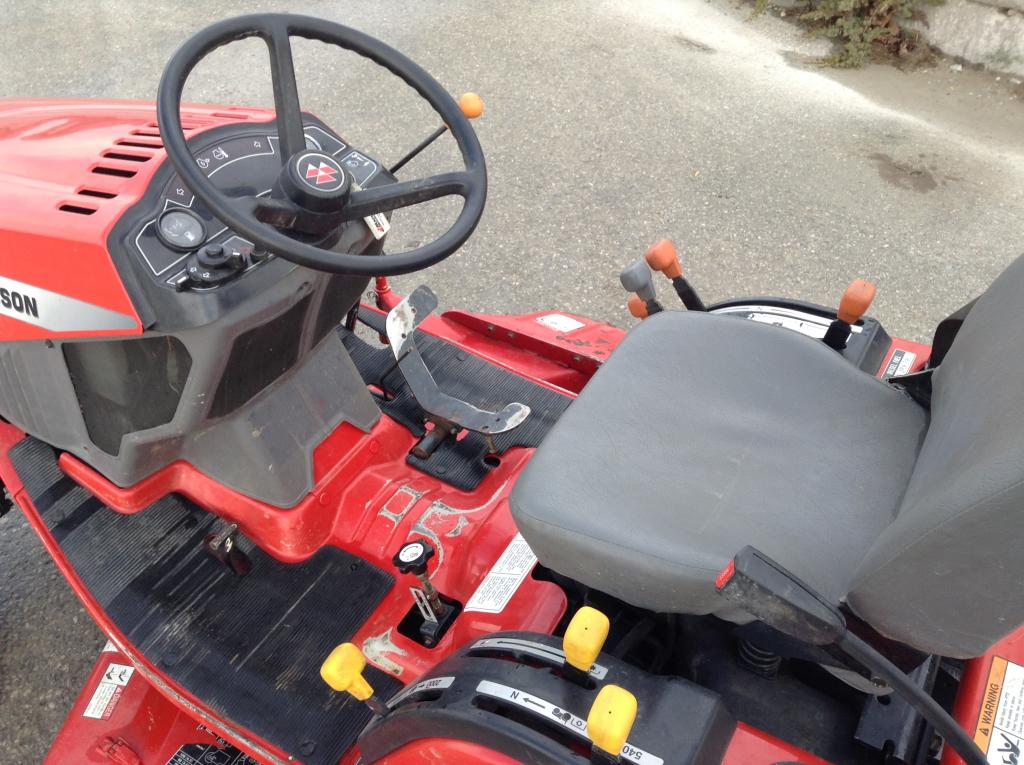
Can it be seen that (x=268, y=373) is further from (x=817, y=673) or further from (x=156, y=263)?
(x=817, y=673)

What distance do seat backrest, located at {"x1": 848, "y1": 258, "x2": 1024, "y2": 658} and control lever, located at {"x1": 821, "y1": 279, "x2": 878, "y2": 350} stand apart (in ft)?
1.59

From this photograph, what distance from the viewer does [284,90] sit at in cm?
144

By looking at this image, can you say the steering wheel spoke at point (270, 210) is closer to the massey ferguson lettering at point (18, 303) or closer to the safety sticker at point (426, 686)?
the massey ferguson lettering at point (18, 303)

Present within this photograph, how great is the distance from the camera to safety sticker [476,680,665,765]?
3.50 feet

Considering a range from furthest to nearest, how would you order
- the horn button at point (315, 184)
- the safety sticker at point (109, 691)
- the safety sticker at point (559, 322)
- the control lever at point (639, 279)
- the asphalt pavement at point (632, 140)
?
the asphalt pavement at point (632, 140), the safety sticker at point (559, 322), the control lever at point (639, 279), the safety sticker at point (109, 691), the horn button at point (315, 184)

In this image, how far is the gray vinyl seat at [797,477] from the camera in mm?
933

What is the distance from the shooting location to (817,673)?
4.31 feet

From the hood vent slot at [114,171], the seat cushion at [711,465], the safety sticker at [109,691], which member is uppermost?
the hood vent slot at [114,171]

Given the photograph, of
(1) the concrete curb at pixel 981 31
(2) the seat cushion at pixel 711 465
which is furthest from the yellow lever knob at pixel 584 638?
(1) the concrete curb at pixel 981 31

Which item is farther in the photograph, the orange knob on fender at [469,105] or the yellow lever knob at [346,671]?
the orange knob on fender at [469,105]

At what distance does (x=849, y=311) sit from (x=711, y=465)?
0.59 meters

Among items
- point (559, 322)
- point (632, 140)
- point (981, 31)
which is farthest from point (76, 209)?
point (981, 31)

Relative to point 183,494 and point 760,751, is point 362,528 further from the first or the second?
point 760,751

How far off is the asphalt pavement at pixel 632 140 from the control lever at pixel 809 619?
1.75m
